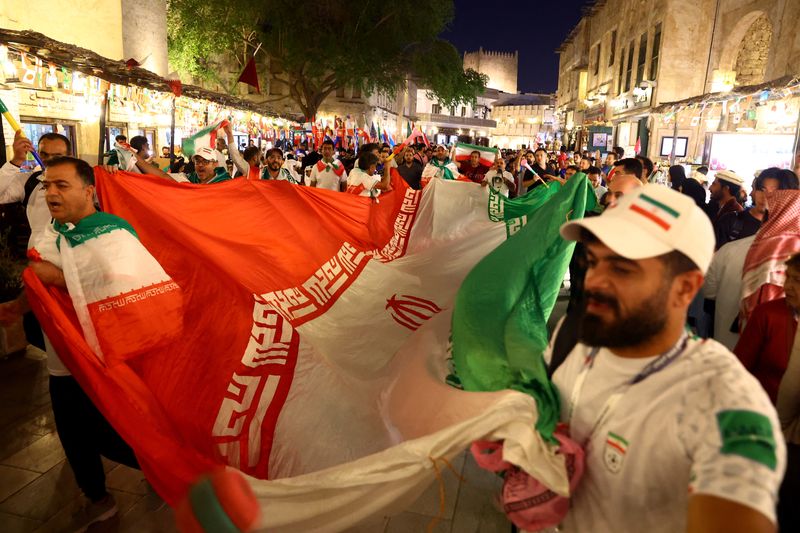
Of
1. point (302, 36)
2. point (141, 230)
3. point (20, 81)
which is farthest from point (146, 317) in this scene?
point (302, 36)

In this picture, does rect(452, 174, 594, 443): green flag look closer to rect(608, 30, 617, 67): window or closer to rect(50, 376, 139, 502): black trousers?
rect(50, 376, 139, 502): black trousers

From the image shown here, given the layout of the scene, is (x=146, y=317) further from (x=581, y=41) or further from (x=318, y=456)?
(x=581, y=41)

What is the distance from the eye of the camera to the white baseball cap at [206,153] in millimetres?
6547

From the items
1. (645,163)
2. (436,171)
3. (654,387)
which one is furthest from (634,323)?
(436,171)

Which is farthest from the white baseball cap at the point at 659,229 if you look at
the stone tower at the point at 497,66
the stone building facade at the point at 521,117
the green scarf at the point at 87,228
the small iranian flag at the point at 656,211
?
the stone tower at the point at 497,66

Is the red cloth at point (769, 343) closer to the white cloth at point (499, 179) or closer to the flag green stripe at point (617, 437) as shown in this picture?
the flag green stripe at point (617, 437)

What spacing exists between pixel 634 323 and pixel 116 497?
11.6ft

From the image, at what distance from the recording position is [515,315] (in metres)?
2.47

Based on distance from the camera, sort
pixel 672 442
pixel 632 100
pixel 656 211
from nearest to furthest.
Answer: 1. pixel 672 442
2. pixel 656 211
3. pixel 632 100

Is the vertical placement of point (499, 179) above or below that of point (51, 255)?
above

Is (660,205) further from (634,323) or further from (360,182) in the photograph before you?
(360,182)

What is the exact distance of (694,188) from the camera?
719 centimetres

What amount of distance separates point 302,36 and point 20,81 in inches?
826

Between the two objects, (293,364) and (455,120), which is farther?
(455,120)
